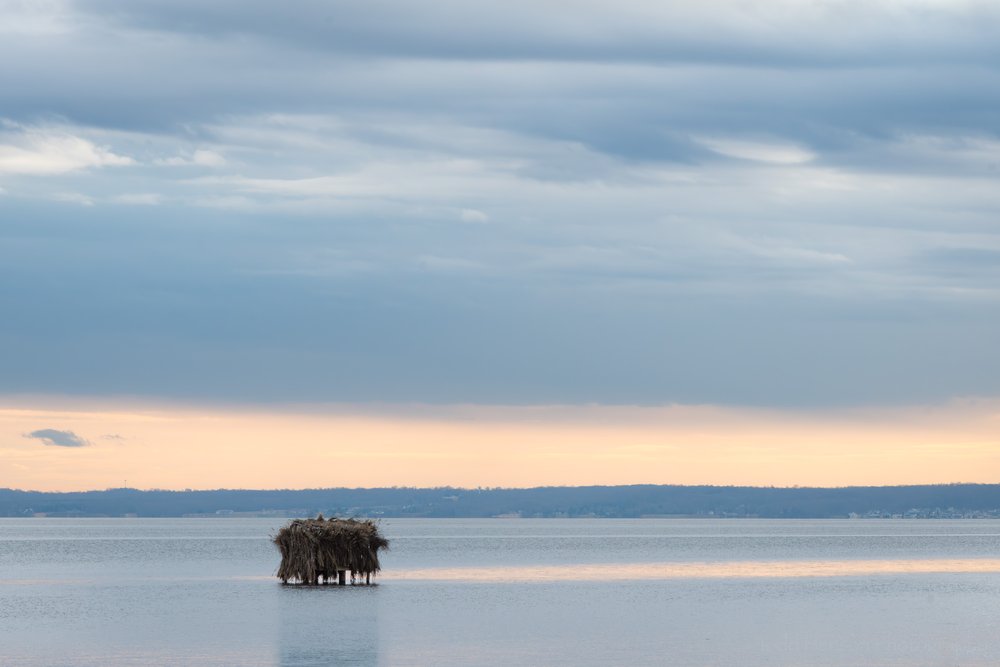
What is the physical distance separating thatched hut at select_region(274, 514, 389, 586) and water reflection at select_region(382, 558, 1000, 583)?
49.9ft

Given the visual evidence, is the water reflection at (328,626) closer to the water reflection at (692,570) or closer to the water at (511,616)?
the water at (511,616)

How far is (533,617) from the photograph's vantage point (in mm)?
65188

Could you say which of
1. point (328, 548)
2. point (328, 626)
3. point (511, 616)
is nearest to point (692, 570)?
point (328, 548)

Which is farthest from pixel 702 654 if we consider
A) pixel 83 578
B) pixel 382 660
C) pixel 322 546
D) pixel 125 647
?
pixel 83 578

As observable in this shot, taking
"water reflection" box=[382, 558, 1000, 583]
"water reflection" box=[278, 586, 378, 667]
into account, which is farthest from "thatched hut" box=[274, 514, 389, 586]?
"water reflection" box=[382, 558, 1000, 583]

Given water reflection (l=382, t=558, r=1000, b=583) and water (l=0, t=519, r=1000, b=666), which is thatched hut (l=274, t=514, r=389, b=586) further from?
water reflection (l=382, t=558, r=1000, b=583)

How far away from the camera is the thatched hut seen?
82.3m

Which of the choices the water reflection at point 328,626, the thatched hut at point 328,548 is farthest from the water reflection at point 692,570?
the water reflection at point 328,626

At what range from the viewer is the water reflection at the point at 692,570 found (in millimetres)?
104812

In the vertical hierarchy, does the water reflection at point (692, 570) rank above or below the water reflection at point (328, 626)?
above

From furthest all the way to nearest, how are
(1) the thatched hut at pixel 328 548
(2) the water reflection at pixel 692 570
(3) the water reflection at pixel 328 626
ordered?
(2) the water reflection at pixel 692 570
(1) the thatched hut at pixel 328 548
(3) the water reflection at pixel 328 626

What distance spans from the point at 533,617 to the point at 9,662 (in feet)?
79.7

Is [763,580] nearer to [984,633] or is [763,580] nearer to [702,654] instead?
[984,633]

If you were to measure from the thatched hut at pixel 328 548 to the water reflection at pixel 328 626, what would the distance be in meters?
0.92
